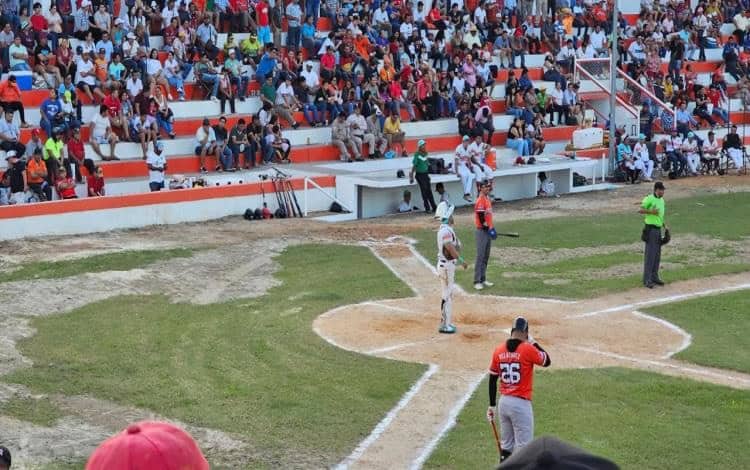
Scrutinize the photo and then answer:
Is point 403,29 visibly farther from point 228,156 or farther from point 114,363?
point 114,363

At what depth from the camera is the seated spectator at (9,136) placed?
29984 mm

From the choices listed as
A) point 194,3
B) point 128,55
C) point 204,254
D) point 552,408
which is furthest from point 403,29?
point 552,408

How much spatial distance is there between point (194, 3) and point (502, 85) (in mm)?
11004

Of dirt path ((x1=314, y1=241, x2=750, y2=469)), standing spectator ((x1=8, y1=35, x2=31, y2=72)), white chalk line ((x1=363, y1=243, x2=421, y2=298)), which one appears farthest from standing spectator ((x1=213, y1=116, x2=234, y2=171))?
dirt path ((x1=314, y1=241, x2=750, y2=469))

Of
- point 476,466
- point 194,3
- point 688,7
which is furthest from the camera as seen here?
point 688,7

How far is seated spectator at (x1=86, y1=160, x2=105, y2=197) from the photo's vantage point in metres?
30.2

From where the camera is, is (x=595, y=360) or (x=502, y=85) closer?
(x=595, y=360)

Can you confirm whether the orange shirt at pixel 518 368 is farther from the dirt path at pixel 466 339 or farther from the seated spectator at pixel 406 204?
the seated spectator at pixel 406 204

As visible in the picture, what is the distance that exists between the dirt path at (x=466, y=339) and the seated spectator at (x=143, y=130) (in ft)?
35.5

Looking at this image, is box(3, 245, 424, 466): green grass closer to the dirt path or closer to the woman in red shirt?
the dirt path

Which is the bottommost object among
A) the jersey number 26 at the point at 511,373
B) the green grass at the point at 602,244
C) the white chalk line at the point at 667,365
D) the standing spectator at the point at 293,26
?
the green grass at the point at 602,244

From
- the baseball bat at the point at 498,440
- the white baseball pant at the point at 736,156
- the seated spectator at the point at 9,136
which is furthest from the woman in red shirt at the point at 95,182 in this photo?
the white baseball pant at the point at 736,156

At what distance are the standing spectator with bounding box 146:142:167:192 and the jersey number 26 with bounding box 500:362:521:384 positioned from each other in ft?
64.9

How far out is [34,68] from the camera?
110 feet
